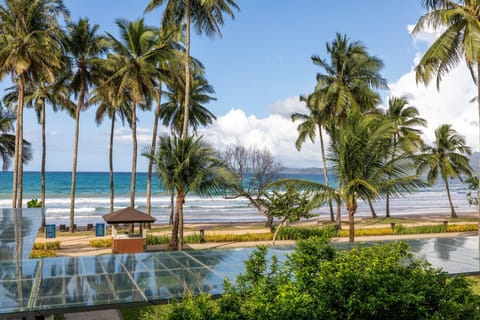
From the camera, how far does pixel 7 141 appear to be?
30469 millimetres

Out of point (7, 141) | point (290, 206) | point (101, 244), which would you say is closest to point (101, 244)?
point (101, 244)

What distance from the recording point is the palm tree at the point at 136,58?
2283 cm

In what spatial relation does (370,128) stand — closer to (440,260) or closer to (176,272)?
(440,260)

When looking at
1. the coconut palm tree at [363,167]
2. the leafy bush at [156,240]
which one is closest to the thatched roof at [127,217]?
the leafy bush at [156,240]

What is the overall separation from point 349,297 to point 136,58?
2175 centimetres

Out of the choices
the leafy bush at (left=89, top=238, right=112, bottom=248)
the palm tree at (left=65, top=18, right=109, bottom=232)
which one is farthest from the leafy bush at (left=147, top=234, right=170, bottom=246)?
the palm tree at (left=65, top=18, right=109, bottom=232)

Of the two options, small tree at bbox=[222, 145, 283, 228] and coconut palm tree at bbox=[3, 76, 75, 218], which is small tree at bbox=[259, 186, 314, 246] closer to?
small tree at bbox=[222, 145, 283, 228]

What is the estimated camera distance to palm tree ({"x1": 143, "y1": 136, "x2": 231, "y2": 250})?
55.0 feet

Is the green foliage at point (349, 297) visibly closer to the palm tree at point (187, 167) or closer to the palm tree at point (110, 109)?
the palm tree at point (187, 167)

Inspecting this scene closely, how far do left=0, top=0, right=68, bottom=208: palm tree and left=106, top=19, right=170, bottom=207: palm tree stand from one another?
3.13 meters

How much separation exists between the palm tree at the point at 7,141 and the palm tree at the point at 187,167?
18291 millimetres

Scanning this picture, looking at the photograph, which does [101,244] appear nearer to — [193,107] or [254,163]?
[193,107]

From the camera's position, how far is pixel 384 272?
166 inches

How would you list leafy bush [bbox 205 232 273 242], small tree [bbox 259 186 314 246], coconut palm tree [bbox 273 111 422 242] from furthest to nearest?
1. leafy bush [bbox 205 232 273 242]
2. small tree [bbox 259 186 314 246]
3. coconut palm tree [bbox 273 111 422 242]
